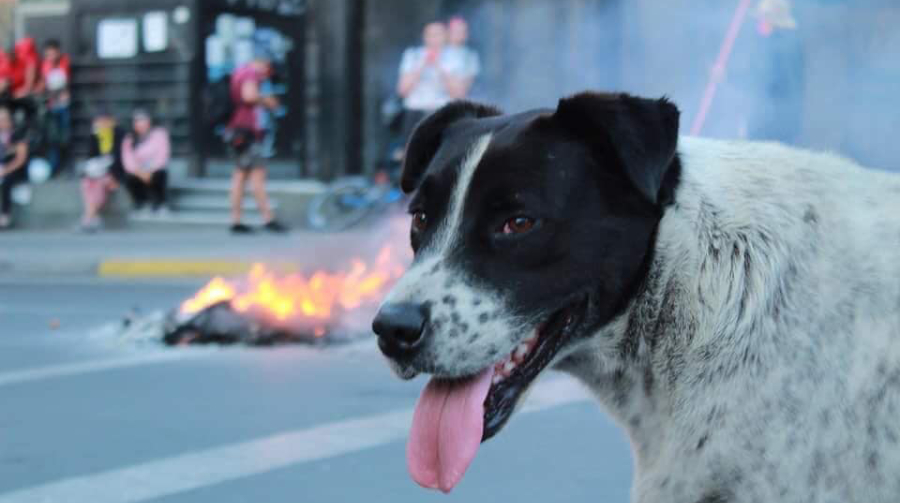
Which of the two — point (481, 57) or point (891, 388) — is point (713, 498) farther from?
point (481, 57)

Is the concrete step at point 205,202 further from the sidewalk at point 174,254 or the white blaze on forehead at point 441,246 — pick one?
the white blaze on forehead at point 441,246

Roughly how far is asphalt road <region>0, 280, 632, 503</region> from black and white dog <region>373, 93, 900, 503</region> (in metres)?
1.78

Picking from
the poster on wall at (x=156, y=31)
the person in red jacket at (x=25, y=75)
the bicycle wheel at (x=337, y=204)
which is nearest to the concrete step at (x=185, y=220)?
the bicycle wheel at (x=337, y=204)

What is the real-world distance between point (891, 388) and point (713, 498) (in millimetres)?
414

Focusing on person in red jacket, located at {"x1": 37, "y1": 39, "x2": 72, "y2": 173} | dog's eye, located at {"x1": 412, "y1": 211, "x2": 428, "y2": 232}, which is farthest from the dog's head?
person in red jacket, located at {"x1": 37, "y1": 39, "x2": 72, "y2": 173}

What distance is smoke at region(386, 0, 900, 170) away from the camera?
13375mm

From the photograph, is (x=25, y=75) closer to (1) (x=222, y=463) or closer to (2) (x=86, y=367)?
(2) (x=86, y=367)

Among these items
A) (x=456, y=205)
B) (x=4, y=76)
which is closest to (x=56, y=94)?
(x=4, y=76)

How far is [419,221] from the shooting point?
333 cm

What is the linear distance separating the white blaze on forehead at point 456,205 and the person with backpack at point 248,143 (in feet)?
40.2

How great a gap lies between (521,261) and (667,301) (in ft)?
1.09

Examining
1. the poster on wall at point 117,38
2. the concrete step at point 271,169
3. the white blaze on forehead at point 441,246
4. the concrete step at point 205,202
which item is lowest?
the concrete step at point 205,202

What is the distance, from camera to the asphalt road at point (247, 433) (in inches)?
192

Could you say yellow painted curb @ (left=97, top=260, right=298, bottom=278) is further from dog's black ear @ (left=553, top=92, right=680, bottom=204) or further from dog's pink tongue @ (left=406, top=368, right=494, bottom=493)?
dog's black ear @ (left=553, top=92, right=680, bottom=204)
